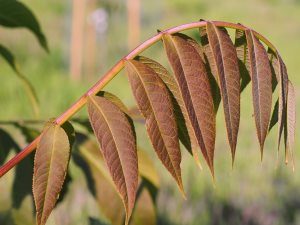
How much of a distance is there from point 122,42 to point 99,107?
23.9 ft

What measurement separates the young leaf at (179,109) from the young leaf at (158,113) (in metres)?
0.03

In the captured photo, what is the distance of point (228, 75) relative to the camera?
3.20 ft

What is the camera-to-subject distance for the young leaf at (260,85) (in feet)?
3.18

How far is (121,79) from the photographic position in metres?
6.80

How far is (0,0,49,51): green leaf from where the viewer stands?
1.35 m

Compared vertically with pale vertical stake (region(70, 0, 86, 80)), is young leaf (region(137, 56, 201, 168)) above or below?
above

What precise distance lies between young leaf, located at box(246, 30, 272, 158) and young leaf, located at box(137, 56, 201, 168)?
10 centimetres

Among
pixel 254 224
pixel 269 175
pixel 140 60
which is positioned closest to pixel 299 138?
pixel 269 175

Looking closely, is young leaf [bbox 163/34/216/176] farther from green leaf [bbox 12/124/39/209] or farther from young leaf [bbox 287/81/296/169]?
green leaf [bbox 12/124/39/209]

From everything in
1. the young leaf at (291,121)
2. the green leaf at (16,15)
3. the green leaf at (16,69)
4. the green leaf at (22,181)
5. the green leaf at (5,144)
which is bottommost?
the green leaf at (22,181)

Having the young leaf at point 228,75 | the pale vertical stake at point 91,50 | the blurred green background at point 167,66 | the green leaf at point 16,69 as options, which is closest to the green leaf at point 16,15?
the green leaf at point 16,69

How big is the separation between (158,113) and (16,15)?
1.66 ft

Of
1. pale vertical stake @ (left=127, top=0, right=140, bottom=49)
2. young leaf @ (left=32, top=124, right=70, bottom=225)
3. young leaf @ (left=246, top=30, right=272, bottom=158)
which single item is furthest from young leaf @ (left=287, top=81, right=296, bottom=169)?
pale vertical stake @ (left=127, top=0, right=140, bottom=49)

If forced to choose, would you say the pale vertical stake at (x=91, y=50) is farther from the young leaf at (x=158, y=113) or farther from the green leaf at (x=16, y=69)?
the young leaf at (x=158, y=113)
